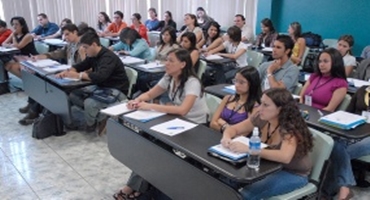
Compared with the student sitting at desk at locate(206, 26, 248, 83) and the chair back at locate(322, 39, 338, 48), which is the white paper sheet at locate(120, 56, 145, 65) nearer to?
the student sitting at desk at locate(206, 26, 248, 83)

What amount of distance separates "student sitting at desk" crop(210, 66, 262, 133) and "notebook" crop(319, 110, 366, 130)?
0.47 m

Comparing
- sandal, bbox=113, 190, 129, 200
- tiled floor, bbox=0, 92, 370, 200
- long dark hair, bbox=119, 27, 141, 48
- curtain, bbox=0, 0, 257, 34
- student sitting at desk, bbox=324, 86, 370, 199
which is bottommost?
tiled floor, bbox=0, 92, 370, 200

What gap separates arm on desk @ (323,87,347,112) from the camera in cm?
298

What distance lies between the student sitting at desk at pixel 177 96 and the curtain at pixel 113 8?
5.92 meters

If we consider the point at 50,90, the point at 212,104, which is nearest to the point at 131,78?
the point at 50,90

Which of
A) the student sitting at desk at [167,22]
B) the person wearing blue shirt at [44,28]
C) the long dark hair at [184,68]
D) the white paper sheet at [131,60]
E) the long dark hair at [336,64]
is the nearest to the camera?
the long dark hair at [184,68]

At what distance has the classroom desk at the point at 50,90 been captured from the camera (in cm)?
363

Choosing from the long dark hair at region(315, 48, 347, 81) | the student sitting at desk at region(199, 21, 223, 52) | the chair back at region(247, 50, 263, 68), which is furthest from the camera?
the student sitting at desk at region(199, 21, 223, 52)

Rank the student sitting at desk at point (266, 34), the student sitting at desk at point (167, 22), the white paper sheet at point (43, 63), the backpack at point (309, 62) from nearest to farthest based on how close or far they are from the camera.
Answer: the white paper sheet at point (43, 63)
the backpack at point (309, 62)
the student sitting at desk at point (266, 34)
the student sitting at desk at point (167, 22)

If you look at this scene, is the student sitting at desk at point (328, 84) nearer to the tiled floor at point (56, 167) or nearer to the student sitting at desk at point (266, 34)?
the tiled floor at point (56, 167)

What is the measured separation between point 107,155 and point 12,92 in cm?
287

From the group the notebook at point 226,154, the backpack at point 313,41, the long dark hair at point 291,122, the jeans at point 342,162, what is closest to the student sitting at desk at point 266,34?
the backpack at point 313,41

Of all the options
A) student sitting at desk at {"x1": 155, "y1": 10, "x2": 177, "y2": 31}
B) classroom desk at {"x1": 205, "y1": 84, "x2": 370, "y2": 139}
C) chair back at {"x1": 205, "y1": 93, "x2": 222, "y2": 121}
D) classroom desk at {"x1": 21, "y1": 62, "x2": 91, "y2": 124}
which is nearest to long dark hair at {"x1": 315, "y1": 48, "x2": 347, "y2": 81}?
classroom desk at {"x1": 205, "y1": 84, "x2": 370, "y2": 139}

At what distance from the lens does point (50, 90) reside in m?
3.88
